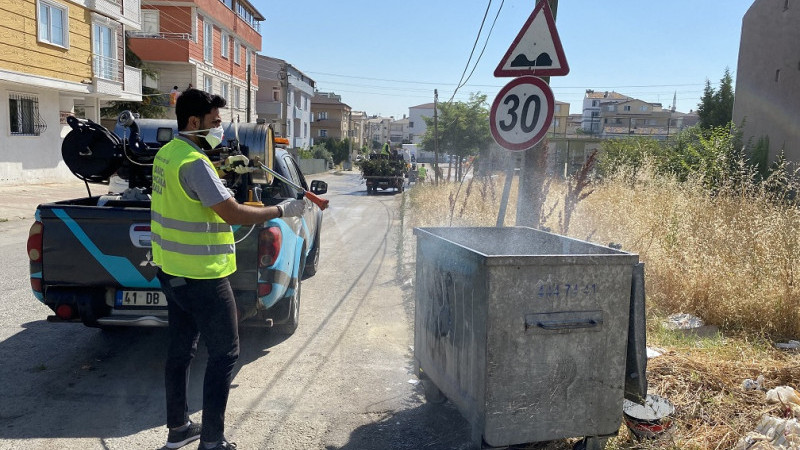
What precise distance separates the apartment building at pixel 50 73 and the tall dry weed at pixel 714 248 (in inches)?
612

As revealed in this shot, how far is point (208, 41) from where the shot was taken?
34594mm

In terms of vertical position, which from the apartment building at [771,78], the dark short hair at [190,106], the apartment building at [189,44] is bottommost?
the dark short hair at [190,106]

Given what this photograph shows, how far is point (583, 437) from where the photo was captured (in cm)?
314

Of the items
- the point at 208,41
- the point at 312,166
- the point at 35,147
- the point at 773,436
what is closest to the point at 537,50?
the point at 773,436

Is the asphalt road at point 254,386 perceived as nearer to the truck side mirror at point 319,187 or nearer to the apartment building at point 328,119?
the truck side mirror at point 319,187

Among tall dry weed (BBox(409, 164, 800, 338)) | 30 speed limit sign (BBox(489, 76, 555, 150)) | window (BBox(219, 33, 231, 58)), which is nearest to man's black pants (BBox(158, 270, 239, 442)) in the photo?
30 speed limit sign (BBox(489, 76, 555, 150))

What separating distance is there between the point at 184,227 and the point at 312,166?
44.9 metres

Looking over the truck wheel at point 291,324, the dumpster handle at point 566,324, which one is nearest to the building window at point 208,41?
the truck wheel at point 291,324

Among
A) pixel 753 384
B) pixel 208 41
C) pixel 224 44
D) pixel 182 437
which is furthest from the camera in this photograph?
pixel 224 44

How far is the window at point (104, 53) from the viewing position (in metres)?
22.3

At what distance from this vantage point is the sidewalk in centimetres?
1332

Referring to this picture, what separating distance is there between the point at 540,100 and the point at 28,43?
19.0m

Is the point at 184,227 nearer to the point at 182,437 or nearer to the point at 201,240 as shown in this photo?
the point at 201,240

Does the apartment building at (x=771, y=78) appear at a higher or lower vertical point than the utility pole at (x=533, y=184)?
higher
